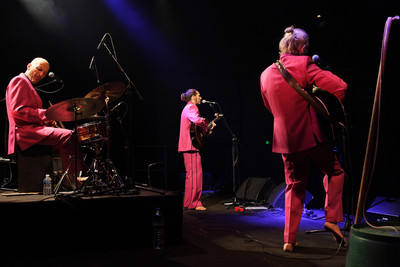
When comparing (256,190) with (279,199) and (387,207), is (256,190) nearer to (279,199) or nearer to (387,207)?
(279,199)

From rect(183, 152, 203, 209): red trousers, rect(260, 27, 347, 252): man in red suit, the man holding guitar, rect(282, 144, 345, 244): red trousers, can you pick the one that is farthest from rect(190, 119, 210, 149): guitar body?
rect(282, 144, 345, 244): red trousers

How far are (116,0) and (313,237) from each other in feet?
21.3

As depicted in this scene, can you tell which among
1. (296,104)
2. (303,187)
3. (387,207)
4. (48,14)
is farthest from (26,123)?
(387,207)

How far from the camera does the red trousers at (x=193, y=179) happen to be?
621 cm

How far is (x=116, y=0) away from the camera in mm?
8016

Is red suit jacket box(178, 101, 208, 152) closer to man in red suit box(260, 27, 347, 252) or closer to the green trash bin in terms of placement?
man in red suit box(260, 27, 347, 252)

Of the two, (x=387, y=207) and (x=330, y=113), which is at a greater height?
(x=330, y=113)

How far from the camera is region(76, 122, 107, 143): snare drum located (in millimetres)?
4555

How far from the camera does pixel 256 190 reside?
22.0ft

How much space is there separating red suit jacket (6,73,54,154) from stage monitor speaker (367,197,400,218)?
14.4ft

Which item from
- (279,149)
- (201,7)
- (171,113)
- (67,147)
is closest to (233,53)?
(201,7)

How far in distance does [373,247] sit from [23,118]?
4.13 metres

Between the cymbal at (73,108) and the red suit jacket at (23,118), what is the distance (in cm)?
36

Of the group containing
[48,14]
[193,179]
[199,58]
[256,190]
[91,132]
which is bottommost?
[256,190]
